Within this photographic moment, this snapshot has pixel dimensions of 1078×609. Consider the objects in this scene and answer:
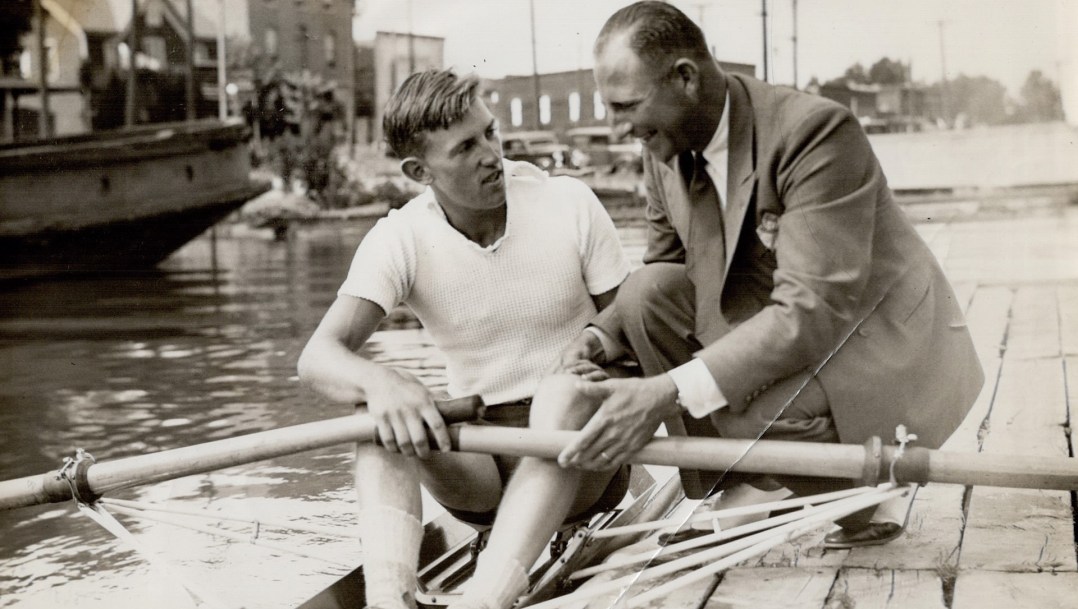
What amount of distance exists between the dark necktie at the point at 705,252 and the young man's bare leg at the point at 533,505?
0.80ft

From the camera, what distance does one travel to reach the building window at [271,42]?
2.29 metres

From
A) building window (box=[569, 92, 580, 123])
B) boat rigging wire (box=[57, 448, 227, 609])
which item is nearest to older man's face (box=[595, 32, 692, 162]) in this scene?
building window (box=[569, 92, 580, 123])

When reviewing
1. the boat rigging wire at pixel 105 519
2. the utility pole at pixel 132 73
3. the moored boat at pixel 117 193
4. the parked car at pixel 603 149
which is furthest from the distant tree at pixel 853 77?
the boat rigging wire at pixel 105 519

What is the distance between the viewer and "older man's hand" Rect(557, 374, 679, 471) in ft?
6.58

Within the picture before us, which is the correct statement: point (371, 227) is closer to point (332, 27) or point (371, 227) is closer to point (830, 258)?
point (332, 27)

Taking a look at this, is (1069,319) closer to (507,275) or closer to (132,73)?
(507,275)

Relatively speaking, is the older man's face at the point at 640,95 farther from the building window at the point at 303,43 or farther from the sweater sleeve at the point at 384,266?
the building window at the point at 303,43

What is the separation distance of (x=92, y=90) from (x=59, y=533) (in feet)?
3.90

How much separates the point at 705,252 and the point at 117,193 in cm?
108

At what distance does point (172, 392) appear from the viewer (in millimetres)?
2908

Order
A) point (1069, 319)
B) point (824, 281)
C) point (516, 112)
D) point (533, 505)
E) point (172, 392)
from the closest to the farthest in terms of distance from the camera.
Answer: point (824, 281), point (533, 505), point (516, 112), point (1069, 319), point (172, 392)

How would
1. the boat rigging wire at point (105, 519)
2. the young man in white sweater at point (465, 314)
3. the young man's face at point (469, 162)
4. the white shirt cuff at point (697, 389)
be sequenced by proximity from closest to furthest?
the white shirt cuff at point (697, 389), the young man in white sweater at point (465, 314), the young man's face at point (469, 162), the boat rigging wire at point (105, 519)

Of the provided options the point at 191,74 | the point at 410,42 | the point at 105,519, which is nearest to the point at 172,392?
the point at 105,519

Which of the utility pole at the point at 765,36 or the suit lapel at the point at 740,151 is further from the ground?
the utility pole at the point at 765,36
